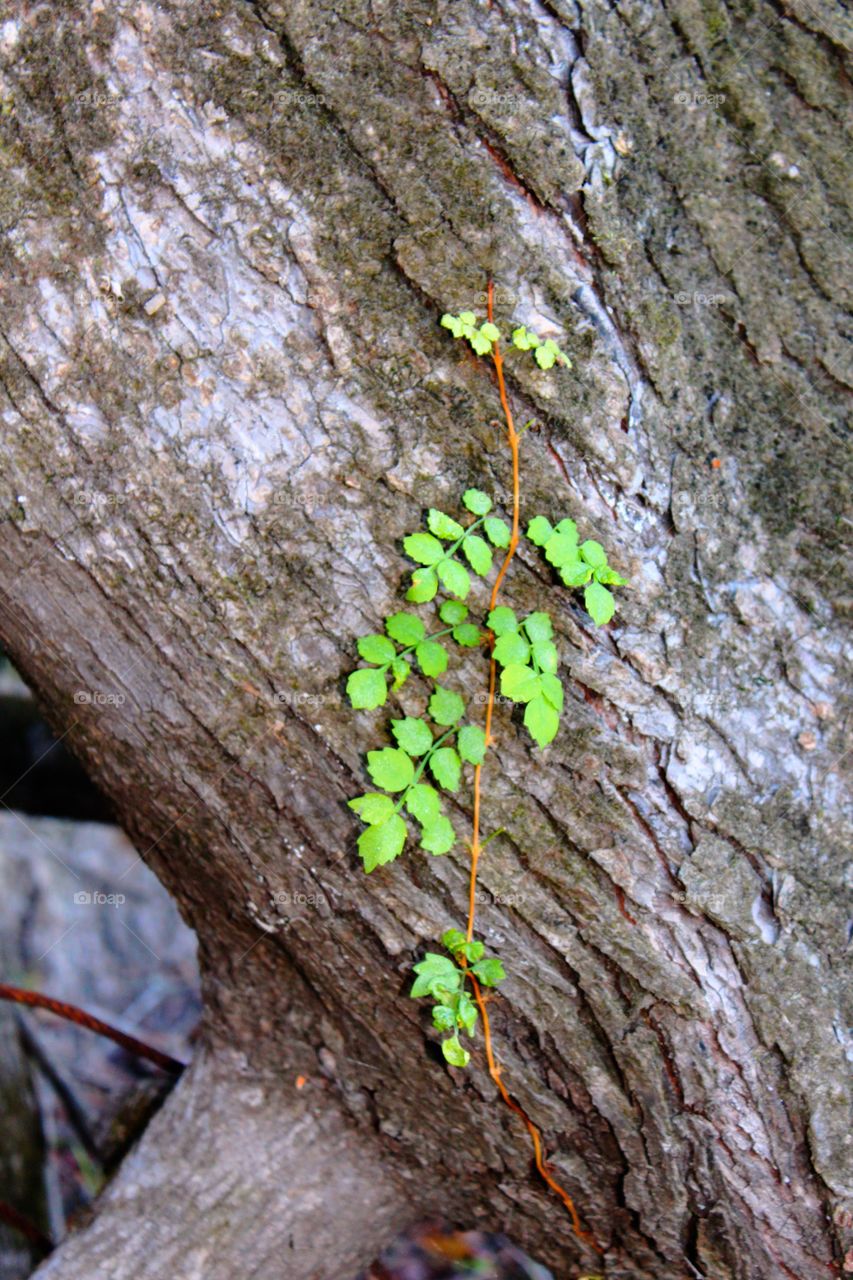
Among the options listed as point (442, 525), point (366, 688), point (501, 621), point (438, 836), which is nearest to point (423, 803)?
point (438, 836)

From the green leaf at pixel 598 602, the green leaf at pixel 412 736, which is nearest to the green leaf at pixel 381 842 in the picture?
the green leaf at pixel 412 736

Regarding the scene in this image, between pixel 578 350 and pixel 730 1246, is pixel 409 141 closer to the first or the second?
pixel 578 350

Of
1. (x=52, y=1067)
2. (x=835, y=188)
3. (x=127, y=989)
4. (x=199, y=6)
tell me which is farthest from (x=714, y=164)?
(x=127, y=989)

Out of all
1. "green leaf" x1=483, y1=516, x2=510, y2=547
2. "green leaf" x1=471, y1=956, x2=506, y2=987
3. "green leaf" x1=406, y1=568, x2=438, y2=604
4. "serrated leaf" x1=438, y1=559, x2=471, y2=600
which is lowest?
"green leaf" x1=471, y1=956, x2=506, y2=987

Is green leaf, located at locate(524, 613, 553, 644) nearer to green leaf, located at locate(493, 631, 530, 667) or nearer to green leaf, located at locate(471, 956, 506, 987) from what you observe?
→ green leaf, located at locate(493, 631, 530, 667)

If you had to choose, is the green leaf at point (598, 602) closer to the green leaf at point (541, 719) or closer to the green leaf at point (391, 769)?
the green leaf at point (541, 719)

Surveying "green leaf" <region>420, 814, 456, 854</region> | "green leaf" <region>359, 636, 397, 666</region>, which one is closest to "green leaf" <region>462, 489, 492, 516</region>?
"green leaf" <region>359, 636, 397, 666</region>

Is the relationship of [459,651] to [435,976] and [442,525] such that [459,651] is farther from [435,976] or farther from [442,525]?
[435,976]
